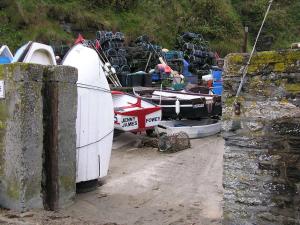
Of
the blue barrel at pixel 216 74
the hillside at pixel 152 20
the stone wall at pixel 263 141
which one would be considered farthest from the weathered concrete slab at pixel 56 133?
the hillside at pixel 152 20

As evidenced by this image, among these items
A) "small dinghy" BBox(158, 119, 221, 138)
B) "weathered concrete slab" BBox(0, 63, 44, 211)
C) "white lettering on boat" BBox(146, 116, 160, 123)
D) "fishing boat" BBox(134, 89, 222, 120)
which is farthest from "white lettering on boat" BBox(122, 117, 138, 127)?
"weathered concrete slab" BBox(0, 63, 44, 211)

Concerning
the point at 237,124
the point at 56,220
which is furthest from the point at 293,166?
the point at 56,220

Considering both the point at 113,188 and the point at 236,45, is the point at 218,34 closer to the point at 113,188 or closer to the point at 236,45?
the point at 236,45

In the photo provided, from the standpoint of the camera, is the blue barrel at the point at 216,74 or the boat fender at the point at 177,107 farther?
the blue barrel at the point at 216,74

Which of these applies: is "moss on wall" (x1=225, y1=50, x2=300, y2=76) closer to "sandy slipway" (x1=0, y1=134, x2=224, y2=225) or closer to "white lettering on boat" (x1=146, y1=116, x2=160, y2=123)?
"sandy slipway" (x1=0, y1=134, x2=224, y2=225)

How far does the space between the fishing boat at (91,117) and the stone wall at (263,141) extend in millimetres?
3474

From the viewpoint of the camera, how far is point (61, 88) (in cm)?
661

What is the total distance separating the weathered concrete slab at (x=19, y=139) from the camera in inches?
239

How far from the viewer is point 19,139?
6.08 m

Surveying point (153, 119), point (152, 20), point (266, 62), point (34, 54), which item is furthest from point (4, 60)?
point (152, 20)

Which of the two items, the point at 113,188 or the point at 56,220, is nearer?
the point at 56,220

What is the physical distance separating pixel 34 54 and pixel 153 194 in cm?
297

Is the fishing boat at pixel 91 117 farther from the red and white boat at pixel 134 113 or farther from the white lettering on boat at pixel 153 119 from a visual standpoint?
the white lettering on boat at pixel 153 119

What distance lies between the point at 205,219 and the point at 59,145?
2.21 metres
